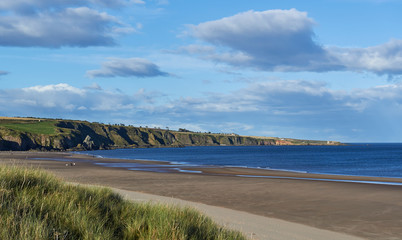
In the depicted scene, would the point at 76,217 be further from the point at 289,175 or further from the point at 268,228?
the point at 289,175

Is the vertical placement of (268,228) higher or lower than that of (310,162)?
higher

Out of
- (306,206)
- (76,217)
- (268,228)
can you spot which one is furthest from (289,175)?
(76,217)

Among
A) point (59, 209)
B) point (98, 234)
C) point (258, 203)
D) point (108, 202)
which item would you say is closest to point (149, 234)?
point (98, 234)

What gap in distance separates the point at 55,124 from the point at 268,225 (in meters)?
185

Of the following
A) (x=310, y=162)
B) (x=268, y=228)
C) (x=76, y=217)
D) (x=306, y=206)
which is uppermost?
(x=76, y=217)

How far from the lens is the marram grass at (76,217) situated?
7423 millimetres

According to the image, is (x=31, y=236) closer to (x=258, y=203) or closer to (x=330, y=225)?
(x=330, y=225)

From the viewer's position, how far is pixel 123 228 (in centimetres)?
893

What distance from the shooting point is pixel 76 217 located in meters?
8.24

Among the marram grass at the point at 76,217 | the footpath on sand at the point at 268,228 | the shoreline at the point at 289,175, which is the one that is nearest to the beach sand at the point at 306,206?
the footpath on sand at the point at 268,228

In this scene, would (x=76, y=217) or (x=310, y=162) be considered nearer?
(x=76, y=217)

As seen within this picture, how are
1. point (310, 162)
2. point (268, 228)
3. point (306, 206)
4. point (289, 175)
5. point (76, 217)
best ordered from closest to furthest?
point (76, 217) → point (268, 228) → point (306, 206) → point (289, 175) → point (310, 162)

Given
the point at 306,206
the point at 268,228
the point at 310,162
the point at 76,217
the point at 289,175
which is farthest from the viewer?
the point at 310,162

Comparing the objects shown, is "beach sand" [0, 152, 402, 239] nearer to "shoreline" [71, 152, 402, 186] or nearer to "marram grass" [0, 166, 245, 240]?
"marram grass" [0, 166, 245, 240]
